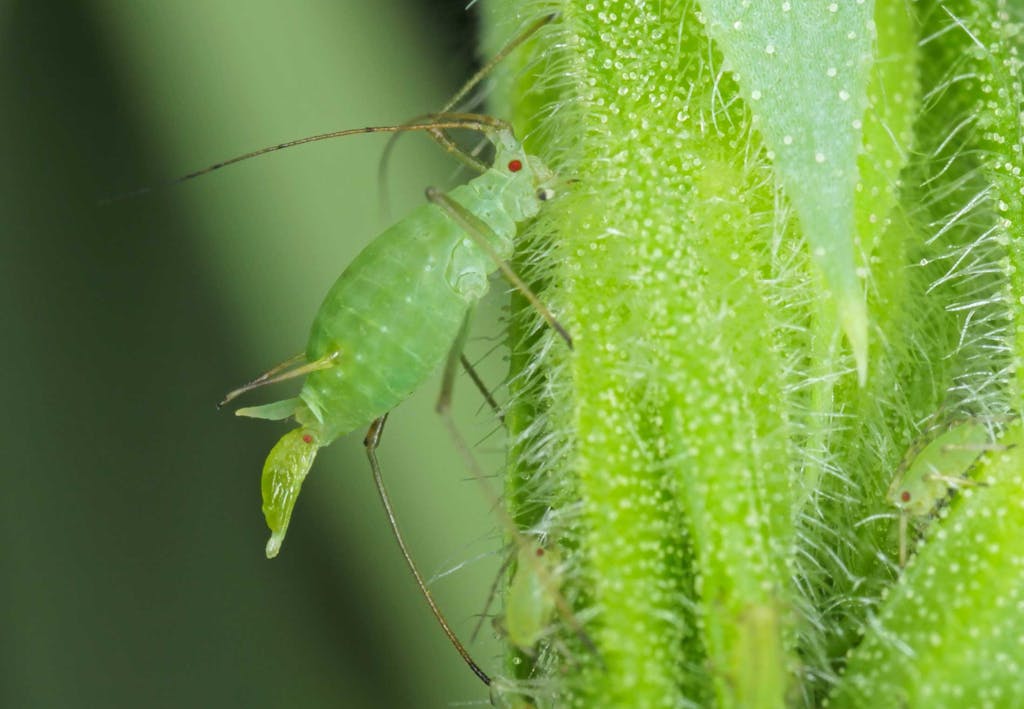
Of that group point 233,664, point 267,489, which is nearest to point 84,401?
point 233,664

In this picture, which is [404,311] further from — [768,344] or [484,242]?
[768,344]

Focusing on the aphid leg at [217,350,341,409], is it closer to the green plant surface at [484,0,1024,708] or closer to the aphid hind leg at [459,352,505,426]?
the aphid hind leg at [459,352,505,426]

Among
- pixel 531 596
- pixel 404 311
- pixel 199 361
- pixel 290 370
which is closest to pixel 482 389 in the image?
pixel 404 311

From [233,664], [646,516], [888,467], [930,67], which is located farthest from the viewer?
[233,664]

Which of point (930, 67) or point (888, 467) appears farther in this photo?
point (930, 67)

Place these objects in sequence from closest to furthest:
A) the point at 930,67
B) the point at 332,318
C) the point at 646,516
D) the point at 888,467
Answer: the point at 646,516 → the point at 888,467 → the point at 930,67 → the point at 332,318

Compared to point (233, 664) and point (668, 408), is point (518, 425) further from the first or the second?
point (233, 664)

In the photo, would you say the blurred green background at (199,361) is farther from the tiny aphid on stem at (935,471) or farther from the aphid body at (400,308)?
the tiny aphid on stem at (935,471)
